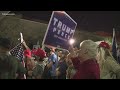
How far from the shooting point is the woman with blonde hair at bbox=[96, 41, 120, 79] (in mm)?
5301

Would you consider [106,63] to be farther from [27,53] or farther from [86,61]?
[27,53]

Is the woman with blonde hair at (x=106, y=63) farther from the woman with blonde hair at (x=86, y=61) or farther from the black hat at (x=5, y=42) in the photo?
the black hat at (x=5, y=42)

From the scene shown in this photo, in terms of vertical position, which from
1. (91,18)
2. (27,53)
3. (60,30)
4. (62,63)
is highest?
(91,18)

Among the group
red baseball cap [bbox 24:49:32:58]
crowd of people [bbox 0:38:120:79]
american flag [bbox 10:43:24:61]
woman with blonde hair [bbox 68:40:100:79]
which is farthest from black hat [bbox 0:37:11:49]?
woman with blonde hair [bbox 68:40:100:79]

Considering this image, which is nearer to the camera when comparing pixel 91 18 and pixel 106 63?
pixel 106 63

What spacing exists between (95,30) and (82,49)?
1.57 feet

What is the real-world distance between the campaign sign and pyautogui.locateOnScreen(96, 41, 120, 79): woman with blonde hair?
666 millimetres

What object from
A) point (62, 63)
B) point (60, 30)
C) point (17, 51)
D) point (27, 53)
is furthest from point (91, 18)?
point (17, 51)

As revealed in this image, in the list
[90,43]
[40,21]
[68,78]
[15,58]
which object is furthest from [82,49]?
[15,58]

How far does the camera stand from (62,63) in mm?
5426

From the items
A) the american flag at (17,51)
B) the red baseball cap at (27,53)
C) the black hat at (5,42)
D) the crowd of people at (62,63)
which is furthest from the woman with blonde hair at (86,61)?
the black hat at (5,42)

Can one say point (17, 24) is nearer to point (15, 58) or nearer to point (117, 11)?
point (15, 58)

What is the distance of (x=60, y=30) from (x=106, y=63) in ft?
3.74

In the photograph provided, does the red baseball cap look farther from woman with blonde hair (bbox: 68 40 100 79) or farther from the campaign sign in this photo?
woman with blonde hair (bbox: 68 40 100 79)
